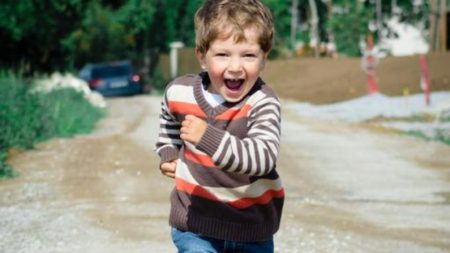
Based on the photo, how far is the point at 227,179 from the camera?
2990 millimetres

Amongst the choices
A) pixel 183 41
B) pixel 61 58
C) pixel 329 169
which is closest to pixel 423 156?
pixel 329 169

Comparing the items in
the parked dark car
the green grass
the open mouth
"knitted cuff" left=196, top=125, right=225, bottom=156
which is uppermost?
the open mouth

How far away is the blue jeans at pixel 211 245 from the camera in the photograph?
309cm

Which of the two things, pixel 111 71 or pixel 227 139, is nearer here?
pixel 227 139

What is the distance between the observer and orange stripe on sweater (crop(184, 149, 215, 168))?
118 inches

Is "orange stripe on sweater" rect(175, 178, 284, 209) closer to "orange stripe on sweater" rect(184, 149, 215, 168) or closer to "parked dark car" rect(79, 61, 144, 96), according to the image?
"orange stripe on sweater" rect(184, 149, 215, 168)

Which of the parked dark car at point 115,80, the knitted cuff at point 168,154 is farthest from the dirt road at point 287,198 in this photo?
the parked dark car at point 115,80

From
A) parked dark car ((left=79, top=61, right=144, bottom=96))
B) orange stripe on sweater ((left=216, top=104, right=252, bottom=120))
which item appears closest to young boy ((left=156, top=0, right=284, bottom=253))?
orange stripe on sweater ((left=216, top=104, right=252, bottom=120))

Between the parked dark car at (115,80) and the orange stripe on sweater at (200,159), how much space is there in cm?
3089

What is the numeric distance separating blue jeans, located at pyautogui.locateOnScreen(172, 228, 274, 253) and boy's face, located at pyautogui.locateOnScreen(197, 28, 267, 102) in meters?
0.55

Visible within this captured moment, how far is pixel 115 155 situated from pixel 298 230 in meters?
5.20

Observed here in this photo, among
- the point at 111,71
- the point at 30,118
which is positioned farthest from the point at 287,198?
the point at 111,71

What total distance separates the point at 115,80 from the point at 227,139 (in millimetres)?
31466

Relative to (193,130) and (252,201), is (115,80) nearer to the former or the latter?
(252,201)
